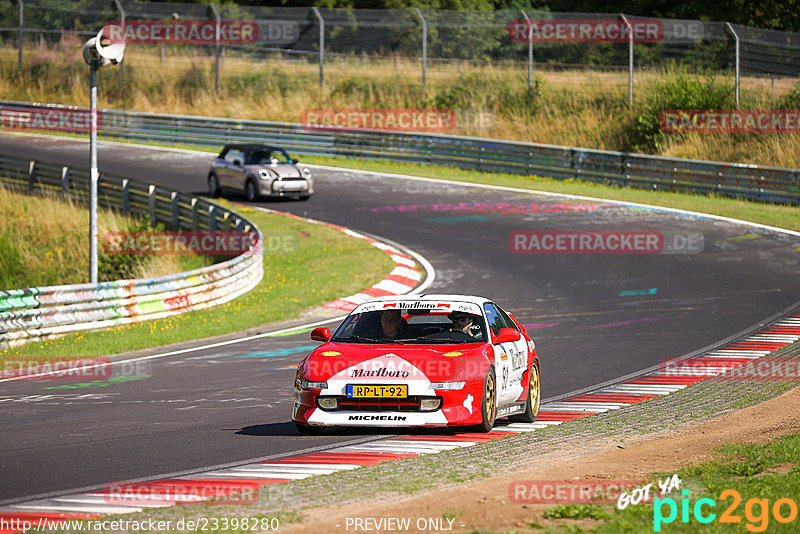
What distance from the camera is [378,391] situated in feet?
31.2

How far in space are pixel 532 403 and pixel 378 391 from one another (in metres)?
1.93

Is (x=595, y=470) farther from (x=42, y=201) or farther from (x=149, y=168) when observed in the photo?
(x=149, y=168)

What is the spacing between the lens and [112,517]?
6688 millimetres

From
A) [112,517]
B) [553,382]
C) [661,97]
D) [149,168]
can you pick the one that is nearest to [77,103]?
[149,168]

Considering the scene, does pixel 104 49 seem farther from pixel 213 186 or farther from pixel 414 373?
pixel 213 186

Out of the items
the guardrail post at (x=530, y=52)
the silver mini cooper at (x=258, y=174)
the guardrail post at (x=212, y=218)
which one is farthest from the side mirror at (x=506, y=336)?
the guardrail post at (x=530, y=52)

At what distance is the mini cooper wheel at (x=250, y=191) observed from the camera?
31281 millimetres

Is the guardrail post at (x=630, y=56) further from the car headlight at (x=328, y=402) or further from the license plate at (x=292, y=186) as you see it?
the car headlight at (x=328, y=402)

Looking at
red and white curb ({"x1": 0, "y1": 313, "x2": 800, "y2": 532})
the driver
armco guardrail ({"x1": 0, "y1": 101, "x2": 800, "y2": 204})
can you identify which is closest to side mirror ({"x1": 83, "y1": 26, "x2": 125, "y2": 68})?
the driver

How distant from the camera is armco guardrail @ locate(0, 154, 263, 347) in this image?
1630cm

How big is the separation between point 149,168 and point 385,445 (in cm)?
2850

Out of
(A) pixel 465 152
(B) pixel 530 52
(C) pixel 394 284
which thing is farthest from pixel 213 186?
(C) pixel 394 284

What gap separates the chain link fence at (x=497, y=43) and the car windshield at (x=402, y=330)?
81.5 ft

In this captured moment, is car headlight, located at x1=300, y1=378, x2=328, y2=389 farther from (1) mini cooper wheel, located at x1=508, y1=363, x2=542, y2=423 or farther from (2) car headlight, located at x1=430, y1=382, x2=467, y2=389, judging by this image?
(1) mini cooper wheel, located at x1=508, y1=363, x2=542, y2=423
